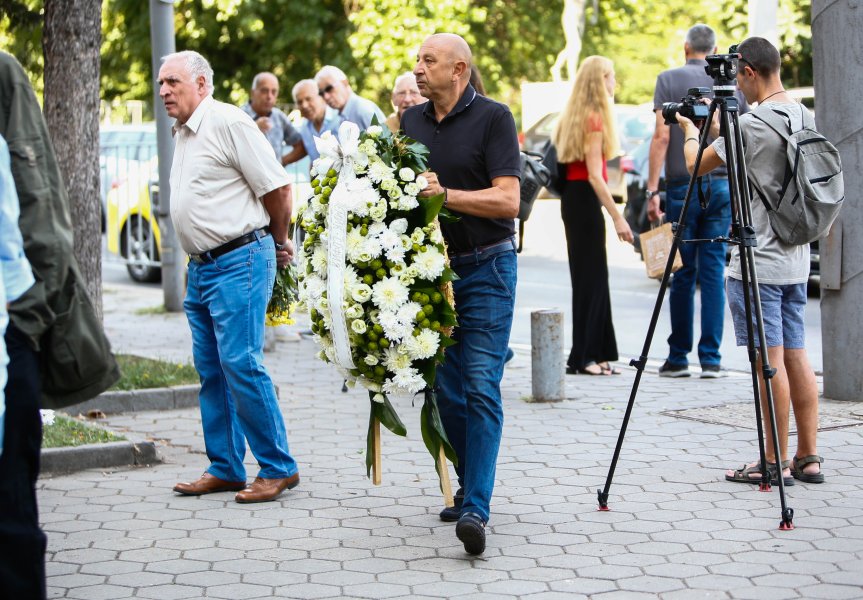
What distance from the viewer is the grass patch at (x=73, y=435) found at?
7.05 metres

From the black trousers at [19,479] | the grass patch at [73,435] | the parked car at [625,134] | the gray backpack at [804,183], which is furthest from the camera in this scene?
the parked car at [625,134]

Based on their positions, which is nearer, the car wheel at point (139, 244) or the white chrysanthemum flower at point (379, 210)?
the white chrysanthemum flower at point (379, 210)

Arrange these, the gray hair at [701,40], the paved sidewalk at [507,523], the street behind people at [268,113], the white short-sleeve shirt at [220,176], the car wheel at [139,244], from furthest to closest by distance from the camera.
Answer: the car wheel at [139,244], the street behind people at [268,113], the gray hair at [701,40], the white short-sleeve shirt at [220,176], the paved sidewalk at [507,523]

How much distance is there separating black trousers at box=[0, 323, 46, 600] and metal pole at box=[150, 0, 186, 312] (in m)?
7.15

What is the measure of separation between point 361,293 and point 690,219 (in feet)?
13.8

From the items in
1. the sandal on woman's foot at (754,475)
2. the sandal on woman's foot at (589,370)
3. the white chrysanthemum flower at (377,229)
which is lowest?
the sandal on woman's foot at (754,475)

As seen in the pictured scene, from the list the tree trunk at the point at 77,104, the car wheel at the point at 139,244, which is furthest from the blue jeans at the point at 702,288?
the car wheel at the point at 139,244

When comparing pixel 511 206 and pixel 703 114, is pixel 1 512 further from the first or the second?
pixel 703 114

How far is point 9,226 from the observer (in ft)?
11.9

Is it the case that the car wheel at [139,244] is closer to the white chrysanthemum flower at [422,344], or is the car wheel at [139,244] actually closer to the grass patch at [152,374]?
the grass patch at [152,374]

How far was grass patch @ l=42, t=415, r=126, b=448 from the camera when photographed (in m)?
7.05

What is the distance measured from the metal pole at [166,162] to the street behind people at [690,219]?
402 cm

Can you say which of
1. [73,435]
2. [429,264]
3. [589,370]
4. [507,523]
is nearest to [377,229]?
[429,264]

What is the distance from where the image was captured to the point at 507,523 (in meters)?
5.74
